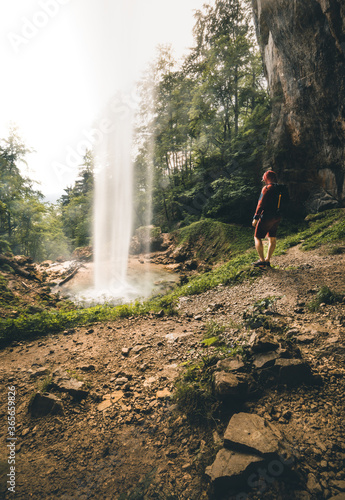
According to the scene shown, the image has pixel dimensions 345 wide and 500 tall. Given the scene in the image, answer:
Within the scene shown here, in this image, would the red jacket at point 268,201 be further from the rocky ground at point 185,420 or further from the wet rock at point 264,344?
the wet rock at point 264,344

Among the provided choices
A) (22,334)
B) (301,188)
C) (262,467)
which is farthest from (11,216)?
(262,467)

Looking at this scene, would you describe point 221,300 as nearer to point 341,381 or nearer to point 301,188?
point 341,381

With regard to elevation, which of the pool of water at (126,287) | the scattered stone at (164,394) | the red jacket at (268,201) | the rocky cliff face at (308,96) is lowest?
the pool of water at (126,287)

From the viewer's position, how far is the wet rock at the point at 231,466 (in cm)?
140

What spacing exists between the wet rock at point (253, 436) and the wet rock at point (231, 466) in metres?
0.05

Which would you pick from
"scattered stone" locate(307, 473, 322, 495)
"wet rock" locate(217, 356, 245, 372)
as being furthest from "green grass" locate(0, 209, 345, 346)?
"scattered stone" locate(307, 473, 322, 495)

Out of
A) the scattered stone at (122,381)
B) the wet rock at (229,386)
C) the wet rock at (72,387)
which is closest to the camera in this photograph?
the wet rock at (229,386)

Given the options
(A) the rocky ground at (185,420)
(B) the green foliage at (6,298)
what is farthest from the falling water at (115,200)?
(A) the rocky ground at (185,420)

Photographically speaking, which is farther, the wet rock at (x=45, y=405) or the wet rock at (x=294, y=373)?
the wet rock at (x=45, y=405)

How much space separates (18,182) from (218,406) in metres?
28.5

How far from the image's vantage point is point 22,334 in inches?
192

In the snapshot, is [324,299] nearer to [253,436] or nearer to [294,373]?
[294,373]

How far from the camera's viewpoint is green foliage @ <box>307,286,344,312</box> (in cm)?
318

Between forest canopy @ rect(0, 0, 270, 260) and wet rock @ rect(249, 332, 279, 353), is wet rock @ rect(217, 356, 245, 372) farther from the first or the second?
forest canopy @ rect(0, 0, 270, 260)
